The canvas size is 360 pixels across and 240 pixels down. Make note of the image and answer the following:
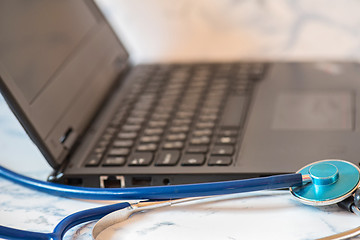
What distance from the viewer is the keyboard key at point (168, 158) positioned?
0.65 m

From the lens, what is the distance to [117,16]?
3.28ft

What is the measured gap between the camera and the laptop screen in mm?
681

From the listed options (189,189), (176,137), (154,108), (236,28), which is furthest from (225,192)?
(236,28)

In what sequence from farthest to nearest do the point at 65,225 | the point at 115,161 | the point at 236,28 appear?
the point at 236,28 < the point at 115,161 < the point at 65,225

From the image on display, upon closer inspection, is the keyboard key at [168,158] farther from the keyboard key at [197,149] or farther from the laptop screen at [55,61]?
the laptop screen at [55,61]

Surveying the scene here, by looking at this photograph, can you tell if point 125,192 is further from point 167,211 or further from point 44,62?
point 44,62

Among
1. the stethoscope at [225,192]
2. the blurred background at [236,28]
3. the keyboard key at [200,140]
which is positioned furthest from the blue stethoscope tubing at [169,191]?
the blurred background at [236,28]

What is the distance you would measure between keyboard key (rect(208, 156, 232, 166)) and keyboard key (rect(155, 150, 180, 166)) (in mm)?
39

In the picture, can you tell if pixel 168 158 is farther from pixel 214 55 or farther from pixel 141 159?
pixel 214 55

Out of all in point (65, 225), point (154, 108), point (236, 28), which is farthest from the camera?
point (236, 28)

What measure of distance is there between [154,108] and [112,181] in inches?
6.8

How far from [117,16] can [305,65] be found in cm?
33

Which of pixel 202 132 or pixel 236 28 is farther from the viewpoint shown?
pixel 236 28

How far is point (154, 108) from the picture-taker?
31.7 inches
